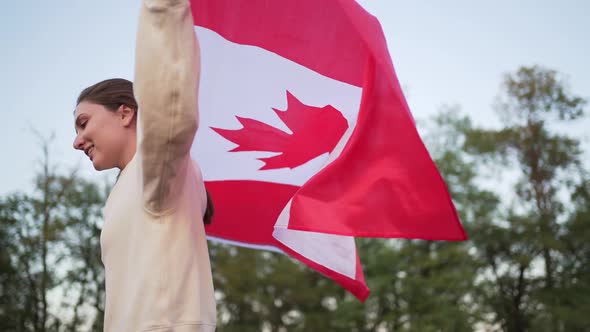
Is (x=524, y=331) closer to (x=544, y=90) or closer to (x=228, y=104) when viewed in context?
(x=544, y=90)

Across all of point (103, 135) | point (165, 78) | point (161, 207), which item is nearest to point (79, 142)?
point (103, 135)

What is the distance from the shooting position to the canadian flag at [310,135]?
284cm

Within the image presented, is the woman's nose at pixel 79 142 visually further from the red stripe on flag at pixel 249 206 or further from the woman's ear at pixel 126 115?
the red stripe on flag at pixel 249 206

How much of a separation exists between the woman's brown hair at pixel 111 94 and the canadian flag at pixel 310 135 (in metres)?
1.07

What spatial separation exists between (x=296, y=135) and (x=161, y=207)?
2085mm

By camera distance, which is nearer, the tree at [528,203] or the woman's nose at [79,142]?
the woman's nose at [79,142]

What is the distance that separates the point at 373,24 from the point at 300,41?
499mm

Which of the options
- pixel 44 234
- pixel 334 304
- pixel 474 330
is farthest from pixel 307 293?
pixel 44 234

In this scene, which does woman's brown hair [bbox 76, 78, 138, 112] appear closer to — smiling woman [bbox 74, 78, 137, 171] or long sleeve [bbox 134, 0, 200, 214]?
smiling woman [bbox 74, 78, 137, 171]

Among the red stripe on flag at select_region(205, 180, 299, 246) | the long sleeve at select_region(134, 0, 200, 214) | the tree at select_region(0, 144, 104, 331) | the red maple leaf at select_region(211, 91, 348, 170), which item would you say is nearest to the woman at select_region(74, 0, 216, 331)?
the long sleeve at select_region(134, 0, 200, 214)

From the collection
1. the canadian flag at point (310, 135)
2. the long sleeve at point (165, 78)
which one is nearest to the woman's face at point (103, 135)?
the long sleeve at point (165, 78)

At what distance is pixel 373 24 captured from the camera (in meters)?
3.20

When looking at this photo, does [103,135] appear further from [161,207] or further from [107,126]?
[161,207]

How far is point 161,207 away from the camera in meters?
1.48
